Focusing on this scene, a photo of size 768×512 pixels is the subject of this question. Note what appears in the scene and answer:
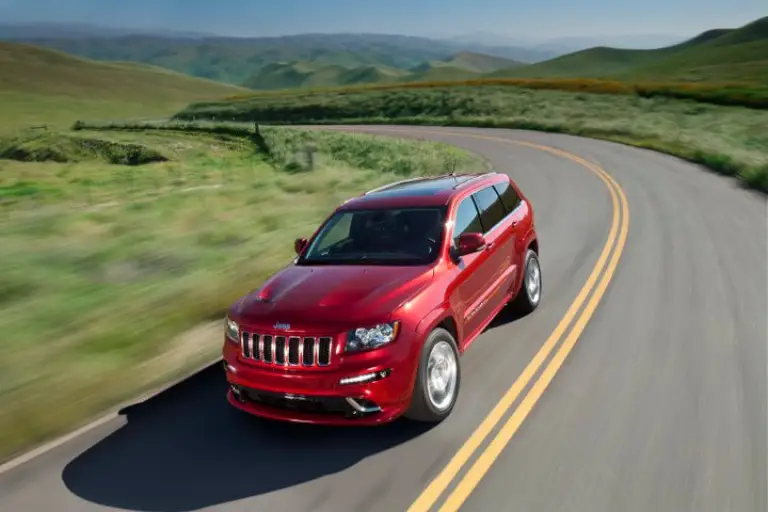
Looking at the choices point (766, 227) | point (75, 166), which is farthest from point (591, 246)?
point (75, 166)

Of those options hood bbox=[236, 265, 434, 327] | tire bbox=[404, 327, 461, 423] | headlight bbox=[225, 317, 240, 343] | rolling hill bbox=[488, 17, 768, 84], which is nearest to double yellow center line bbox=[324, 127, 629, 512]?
tire bbox=[404, 327, 461, 423]

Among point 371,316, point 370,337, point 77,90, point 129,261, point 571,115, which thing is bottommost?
point 77,90

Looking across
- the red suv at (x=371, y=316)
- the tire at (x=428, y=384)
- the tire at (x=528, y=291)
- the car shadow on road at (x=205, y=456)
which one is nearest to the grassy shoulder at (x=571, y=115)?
the tire at (x=528, y=291)

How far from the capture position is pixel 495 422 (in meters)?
Answer: 5.78

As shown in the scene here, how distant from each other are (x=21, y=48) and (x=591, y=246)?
168 m

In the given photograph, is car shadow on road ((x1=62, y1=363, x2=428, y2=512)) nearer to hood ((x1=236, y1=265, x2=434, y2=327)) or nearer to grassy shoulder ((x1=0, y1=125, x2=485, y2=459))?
grassy shoulder ((x1=0, y1=125, x2=485, y2=459))

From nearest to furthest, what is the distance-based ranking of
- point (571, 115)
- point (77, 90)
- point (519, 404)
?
1. point (519, 404)
2. point (571, 115)
3. point (77, 90)

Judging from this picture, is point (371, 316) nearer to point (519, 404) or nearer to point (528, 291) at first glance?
point (519, 404)

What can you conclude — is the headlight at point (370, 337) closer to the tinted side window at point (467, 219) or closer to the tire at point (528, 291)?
the tinted side window at point (467, 219)

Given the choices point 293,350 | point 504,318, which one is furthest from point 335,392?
point 504,318

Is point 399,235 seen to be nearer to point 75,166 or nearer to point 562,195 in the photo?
point 562,195

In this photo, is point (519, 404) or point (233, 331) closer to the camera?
point (233, 331)

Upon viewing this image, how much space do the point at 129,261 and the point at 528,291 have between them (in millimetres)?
6658

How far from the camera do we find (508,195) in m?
8.95
